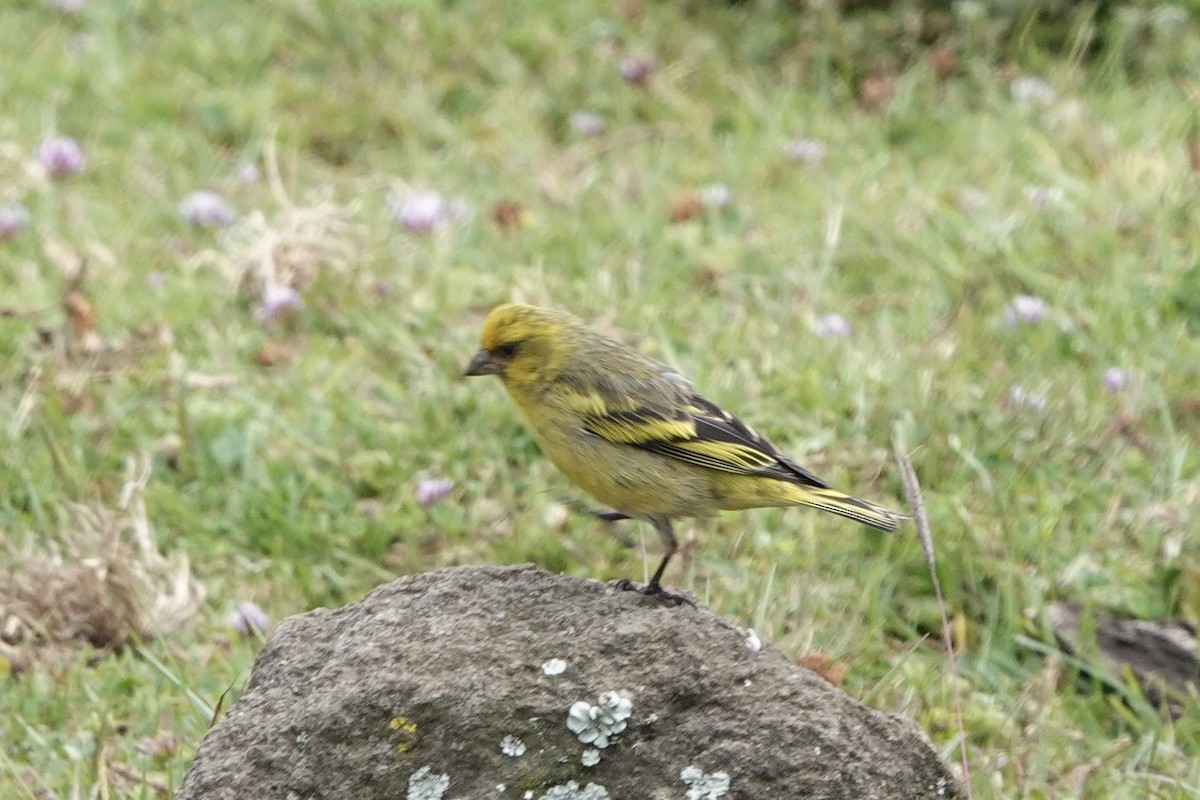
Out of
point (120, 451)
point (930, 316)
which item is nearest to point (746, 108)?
point (930, 316)

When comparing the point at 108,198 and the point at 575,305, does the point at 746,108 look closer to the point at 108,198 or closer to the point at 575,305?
the point at 575,305

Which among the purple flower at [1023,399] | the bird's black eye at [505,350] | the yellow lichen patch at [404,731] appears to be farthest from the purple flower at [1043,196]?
the yellow lichen patch at [404,731]

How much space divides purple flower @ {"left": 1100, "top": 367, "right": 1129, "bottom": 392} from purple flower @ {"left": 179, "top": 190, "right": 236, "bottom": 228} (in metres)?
3.80

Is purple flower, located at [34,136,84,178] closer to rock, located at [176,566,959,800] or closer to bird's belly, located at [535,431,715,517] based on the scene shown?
bird's belly, located at [535,431,715,517]

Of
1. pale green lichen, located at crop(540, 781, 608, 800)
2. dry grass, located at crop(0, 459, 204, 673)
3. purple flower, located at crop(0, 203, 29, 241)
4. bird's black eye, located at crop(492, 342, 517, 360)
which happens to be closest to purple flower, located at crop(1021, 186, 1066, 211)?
bird's black eye, located at crop(492, 342, 517, 360)

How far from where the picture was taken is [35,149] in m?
7.65

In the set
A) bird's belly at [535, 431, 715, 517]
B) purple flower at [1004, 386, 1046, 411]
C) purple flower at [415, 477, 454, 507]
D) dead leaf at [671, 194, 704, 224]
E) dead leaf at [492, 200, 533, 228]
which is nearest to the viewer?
bird's belly at [535, 431, 715, 517]

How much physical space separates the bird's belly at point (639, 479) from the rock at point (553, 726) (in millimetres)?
713

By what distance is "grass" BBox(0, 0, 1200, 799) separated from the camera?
4996 millimetres

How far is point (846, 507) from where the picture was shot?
4.16 metres

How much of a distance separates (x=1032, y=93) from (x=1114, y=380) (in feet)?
9.38

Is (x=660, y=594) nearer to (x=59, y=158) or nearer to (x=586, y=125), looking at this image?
(x=59, y=158)

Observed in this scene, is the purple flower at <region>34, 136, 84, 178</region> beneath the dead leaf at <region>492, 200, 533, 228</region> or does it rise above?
beneath

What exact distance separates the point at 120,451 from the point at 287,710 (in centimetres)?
260
